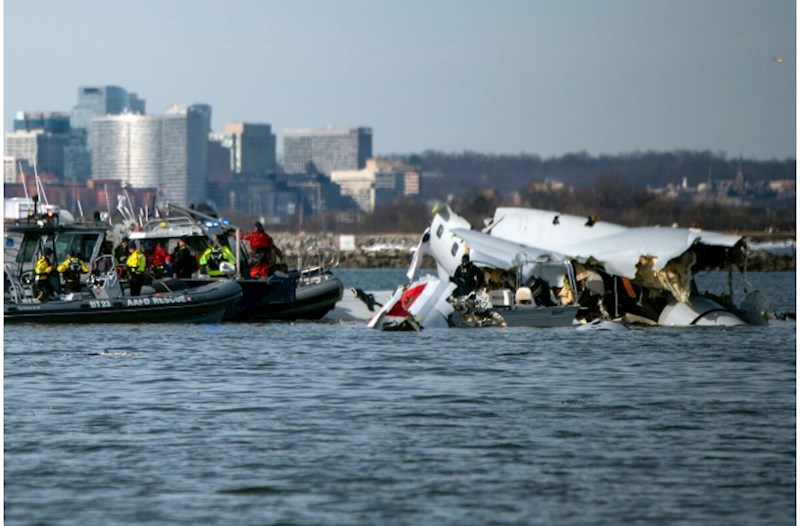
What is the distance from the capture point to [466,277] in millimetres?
35219

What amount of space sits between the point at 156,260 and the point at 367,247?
10213 cm

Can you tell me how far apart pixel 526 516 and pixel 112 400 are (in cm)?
870

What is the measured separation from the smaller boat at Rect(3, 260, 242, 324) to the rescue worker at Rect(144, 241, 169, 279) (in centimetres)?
106

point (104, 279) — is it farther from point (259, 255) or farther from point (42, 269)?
point (259, 255)

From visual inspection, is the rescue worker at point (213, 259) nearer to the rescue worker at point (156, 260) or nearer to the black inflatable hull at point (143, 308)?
the rescue worker at point (156, 260)

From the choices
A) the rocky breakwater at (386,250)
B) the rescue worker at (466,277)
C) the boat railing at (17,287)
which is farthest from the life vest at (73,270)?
the rocky breakwater at (386,250)

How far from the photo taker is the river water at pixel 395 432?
1363 cm

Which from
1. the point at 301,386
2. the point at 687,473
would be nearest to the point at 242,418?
the point at 301,386

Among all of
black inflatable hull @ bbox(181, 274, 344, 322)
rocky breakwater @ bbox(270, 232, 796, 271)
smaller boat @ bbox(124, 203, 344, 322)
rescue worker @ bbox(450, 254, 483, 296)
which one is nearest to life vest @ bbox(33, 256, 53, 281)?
smaller boat @ bbox(124, 203, 344, 322)

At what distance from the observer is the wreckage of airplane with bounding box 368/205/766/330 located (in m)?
33.6

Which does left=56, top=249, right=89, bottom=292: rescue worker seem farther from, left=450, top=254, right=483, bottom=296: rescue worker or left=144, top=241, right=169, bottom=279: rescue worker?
left=450, top=254, right=483, bottom=296: rescue worker

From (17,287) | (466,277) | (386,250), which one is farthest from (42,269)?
(386,250)

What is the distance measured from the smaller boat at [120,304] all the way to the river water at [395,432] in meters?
1.50

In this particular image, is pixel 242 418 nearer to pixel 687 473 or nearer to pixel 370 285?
pixel 687 473
